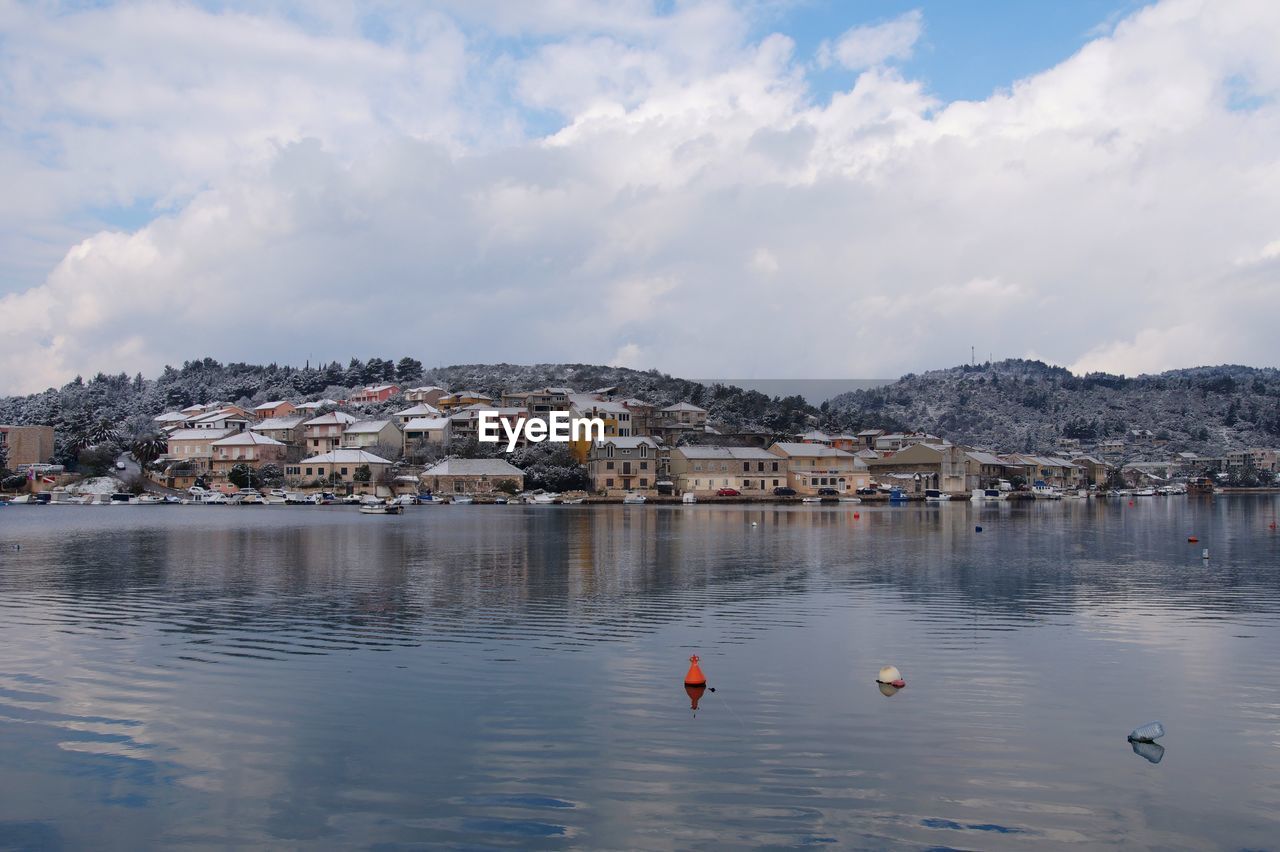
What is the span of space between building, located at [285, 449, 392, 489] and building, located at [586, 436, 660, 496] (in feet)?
65.0

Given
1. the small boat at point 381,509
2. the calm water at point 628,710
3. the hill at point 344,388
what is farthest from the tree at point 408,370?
the calm water at point 628,710

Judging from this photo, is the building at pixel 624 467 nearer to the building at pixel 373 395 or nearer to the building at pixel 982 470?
the building at pixel 982 470

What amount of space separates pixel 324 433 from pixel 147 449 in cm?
1643

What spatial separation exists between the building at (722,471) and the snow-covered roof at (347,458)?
27922mm

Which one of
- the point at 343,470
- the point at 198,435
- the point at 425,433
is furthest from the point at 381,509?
the point at 198,435

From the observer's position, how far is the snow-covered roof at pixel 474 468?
8694 cm

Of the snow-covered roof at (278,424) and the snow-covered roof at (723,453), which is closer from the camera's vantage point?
the snow-covered roof at (723,453)

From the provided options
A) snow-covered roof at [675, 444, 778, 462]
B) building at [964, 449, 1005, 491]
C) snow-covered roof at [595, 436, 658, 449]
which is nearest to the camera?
snow-covered roof at [595, 436, 658, 449]

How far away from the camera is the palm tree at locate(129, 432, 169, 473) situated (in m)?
91.6

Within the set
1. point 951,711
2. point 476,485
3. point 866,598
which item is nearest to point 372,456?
point 476,485

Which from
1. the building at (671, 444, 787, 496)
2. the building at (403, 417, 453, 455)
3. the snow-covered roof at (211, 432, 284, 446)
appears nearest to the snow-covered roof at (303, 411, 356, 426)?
the snow-covered roof at (211, 432, 284, 446)

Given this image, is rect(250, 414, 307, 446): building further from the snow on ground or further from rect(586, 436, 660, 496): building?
rect(586, 436, 660, 496): building

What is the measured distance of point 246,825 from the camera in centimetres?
838

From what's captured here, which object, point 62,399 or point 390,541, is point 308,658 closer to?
point 390,541
